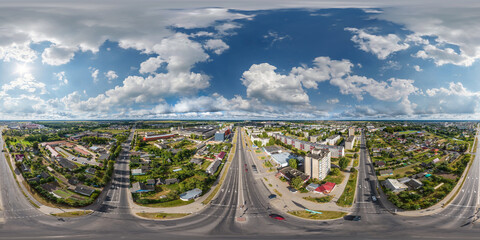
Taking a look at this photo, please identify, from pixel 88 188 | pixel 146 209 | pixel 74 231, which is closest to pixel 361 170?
pixel 146 209

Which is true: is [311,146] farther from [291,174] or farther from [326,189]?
[326,189]

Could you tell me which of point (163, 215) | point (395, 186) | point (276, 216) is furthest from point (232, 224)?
point (395, 186)

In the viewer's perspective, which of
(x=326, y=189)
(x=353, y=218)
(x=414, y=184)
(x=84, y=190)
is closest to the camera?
(x=353, y=218)

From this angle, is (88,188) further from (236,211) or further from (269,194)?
(269,194)

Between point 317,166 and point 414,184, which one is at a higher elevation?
point 317,166

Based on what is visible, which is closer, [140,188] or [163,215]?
[163,215]

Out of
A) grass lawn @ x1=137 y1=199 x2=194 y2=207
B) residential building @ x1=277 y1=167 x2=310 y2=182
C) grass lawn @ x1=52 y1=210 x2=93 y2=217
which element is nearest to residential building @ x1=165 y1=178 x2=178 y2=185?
grass lawn @ x1=137 y1=199 x2=194 y2=207

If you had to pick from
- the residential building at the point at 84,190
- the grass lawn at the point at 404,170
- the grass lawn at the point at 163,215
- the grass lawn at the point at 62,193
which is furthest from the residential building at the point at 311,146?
the grass lawn at the point at 62,193

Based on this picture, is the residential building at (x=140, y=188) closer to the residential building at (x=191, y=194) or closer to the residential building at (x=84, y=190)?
the residential building at (x=84, y=190)
